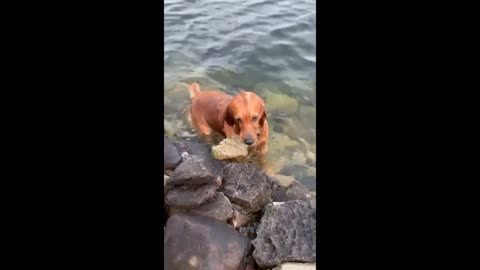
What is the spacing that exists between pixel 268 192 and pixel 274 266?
25cm

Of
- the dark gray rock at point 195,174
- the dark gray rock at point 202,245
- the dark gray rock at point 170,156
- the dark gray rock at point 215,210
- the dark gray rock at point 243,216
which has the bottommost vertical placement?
the dark gray rock at point 202,245

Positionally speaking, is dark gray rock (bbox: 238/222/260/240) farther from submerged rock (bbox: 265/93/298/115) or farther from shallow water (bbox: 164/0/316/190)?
submerged rock (bbox: 265/93/298/115)

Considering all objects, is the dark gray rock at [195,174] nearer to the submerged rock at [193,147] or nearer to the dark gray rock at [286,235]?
the submerged rock at [193,147]

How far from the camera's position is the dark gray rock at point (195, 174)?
5.11ft

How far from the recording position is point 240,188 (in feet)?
5.20

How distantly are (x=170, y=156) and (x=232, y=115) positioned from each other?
25cm

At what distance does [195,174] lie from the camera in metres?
1.56

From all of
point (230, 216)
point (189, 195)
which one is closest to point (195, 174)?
point (189, 195)

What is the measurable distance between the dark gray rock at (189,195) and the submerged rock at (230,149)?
123 mm

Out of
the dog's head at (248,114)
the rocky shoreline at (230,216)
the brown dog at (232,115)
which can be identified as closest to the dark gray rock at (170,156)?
the rocky shoreline at (230,216)

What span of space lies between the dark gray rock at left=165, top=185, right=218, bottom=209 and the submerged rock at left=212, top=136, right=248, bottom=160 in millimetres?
123

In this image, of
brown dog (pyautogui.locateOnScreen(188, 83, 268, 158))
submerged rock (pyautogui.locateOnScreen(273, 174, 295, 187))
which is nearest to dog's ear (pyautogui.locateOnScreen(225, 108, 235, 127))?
brown dog (pyautogui.locateOnScreen(188, 83, 268, 158))

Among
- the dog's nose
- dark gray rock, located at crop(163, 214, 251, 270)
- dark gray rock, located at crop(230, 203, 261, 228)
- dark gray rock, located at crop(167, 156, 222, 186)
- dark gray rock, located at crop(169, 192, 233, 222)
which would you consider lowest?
dark gray rock, located at crop(163, 214, 251, 270)

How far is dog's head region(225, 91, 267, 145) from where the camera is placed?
5.39 feet
